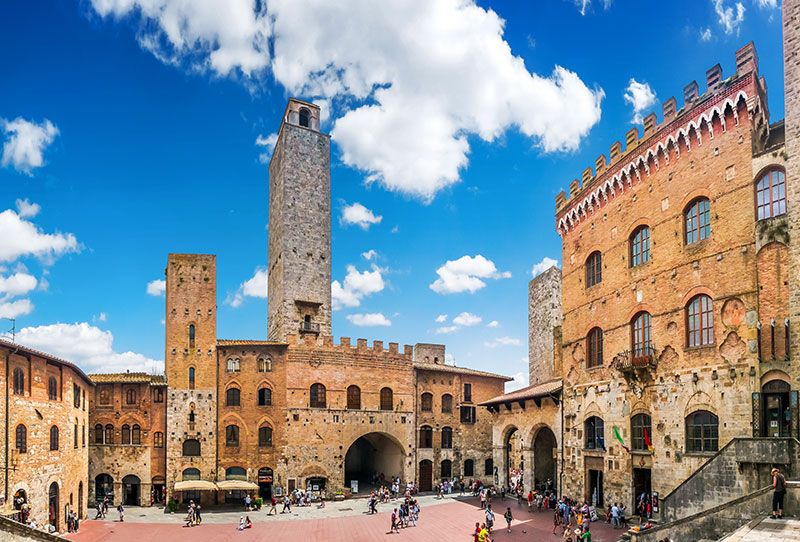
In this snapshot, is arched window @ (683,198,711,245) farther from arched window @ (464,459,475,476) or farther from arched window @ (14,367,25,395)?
arched window @ (14,367,25,395)

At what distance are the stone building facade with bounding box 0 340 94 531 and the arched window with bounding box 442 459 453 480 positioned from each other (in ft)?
79.8

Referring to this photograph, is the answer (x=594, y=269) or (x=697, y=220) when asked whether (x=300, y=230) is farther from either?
(x=697, y=220)

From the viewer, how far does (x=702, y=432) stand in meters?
23.2

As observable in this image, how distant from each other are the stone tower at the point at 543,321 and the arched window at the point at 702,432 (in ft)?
67.5

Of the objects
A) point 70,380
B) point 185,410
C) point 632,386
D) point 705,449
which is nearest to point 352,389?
point 185,410

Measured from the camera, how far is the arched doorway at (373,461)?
44906 mm

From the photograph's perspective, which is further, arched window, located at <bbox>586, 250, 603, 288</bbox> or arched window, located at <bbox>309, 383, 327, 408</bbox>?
arched window, located at <bbox>309, 383, 327, 408</bbox>

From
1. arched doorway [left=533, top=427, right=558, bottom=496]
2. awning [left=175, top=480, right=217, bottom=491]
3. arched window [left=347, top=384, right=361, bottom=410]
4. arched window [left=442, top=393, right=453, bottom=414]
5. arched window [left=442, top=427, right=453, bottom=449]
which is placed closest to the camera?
awning [left=175, top=480, right=217, bottom=491]

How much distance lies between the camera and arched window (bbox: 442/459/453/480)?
4562cm

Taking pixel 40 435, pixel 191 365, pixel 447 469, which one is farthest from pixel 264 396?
pixel 40 435

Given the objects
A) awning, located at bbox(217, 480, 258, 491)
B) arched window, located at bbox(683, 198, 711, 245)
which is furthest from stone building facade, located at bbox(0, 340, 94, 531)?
arched window, located at bbox(683, 198, 711, 245)

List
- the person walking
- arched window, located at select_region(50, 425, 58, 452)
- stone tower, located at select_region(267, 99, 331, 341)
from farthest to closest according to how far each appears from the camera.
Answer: stone tower, located at select_region(267, 99, 331, 341)
arched window, located at select_region(50, 425, 58, 452)
the person walking

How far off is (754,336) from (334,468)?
28409 mm

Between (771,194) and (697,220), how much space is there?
3321 mm
